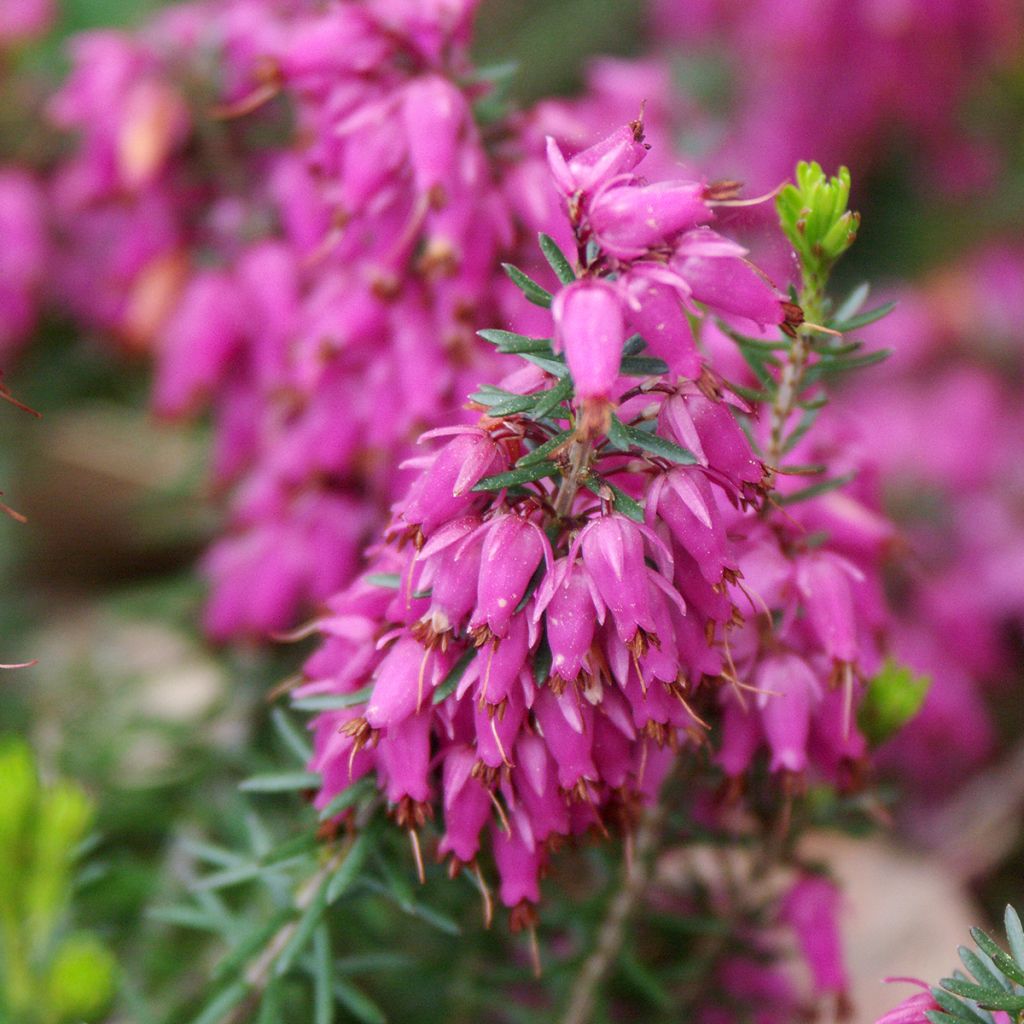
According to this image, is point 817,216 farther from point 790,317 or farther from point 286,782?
point 286,782

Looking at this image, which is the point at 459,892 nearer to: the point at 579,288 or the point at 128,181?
the point at 579,288

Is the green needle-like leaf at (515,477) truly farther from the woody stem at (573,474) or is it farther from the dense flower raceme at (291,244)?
the dense flower raceme at (291,244)

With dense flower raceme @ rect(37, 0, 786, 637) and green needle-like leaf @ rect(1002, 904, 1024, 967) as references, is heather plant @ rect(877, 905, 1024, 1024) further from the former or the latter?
dense flower raceme @ rect(37, 0, 786, 637)

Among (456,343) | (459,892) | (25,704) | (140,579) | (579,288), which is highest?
(579,288)

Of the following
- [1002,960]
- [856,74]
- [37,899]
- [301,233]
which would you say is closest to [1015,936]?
[1002,960]

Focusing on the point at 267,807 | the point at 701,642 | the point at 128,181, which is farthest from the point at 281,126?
the point at 701,642

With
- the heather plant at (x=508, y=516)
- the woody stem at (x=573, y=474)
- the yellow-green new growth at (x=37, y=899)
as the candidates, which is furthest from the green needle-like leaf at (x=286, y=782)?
the woody stem at (x=573, y=474)
